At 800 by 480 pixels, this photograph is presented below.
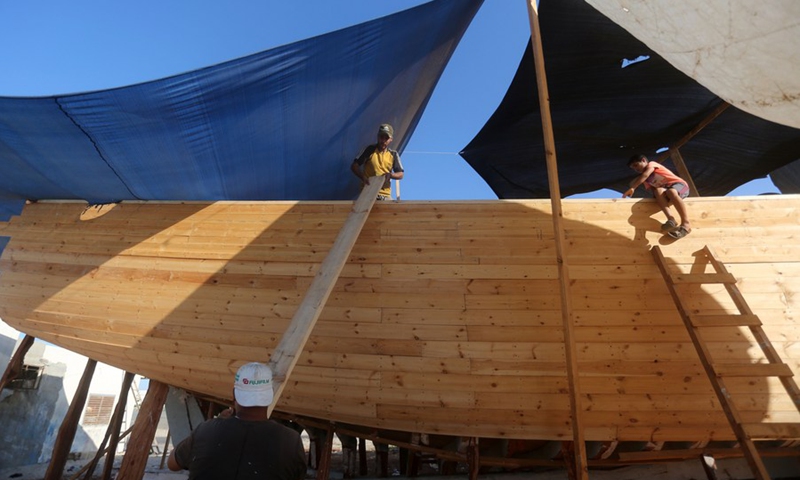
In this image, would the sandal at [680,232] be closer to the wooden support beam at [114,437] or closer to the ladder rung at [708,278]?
the ladder rung at [708,278]

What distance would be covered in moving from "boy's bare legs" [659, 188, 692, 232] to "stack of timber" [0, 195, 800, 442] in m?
0.14

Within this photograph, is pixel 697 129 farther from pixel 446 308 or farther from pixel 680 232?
pixel 446 308

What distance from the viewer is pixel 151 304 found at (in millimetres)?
3619

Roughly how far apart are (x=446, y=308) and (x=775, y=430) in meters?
2.33

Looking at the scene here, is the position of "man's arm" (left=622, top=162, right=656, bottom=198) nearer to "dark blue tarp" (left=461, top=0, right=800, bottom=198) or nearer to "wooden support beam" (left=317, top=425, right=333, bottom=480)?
"dark blue tarp" (left=461, top=0, right=800, bottom=198)

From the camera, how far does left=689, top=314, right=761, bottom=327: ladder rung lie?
111 inches

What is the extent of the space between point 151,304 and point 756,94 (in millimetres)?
4331

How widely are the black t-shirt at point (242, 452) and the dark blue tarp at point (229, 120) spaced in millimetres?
2838

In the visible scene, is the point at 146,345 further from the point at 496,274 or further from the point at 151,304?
the point at 496,274

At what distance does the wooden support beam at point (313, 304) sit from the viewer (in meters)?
1.98

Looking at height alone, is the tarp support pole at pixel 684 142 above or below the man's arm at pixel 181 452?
above

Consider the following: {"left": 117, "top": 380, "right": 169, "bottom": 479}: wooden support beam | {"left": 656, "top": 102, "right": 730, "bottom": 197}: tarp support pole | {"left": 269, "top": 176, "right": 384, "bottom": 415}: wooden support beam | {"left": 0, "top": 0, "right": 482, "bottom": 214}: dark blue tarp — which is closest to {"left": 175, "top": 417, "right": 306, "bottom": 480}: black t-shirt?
{"left": 269, "top": 176, "right": 384, "bottom": 415}: wooden support beam

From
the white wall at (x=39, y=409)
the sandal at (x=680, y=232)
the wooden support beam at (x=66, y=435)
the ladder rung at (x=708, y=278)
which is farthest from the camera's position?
the white wall at (x=39, y=409)

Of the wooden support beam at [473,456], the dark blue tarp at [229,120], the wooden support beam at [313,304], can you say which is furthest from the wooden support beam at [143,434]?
the wooden support beam at [473,456]
